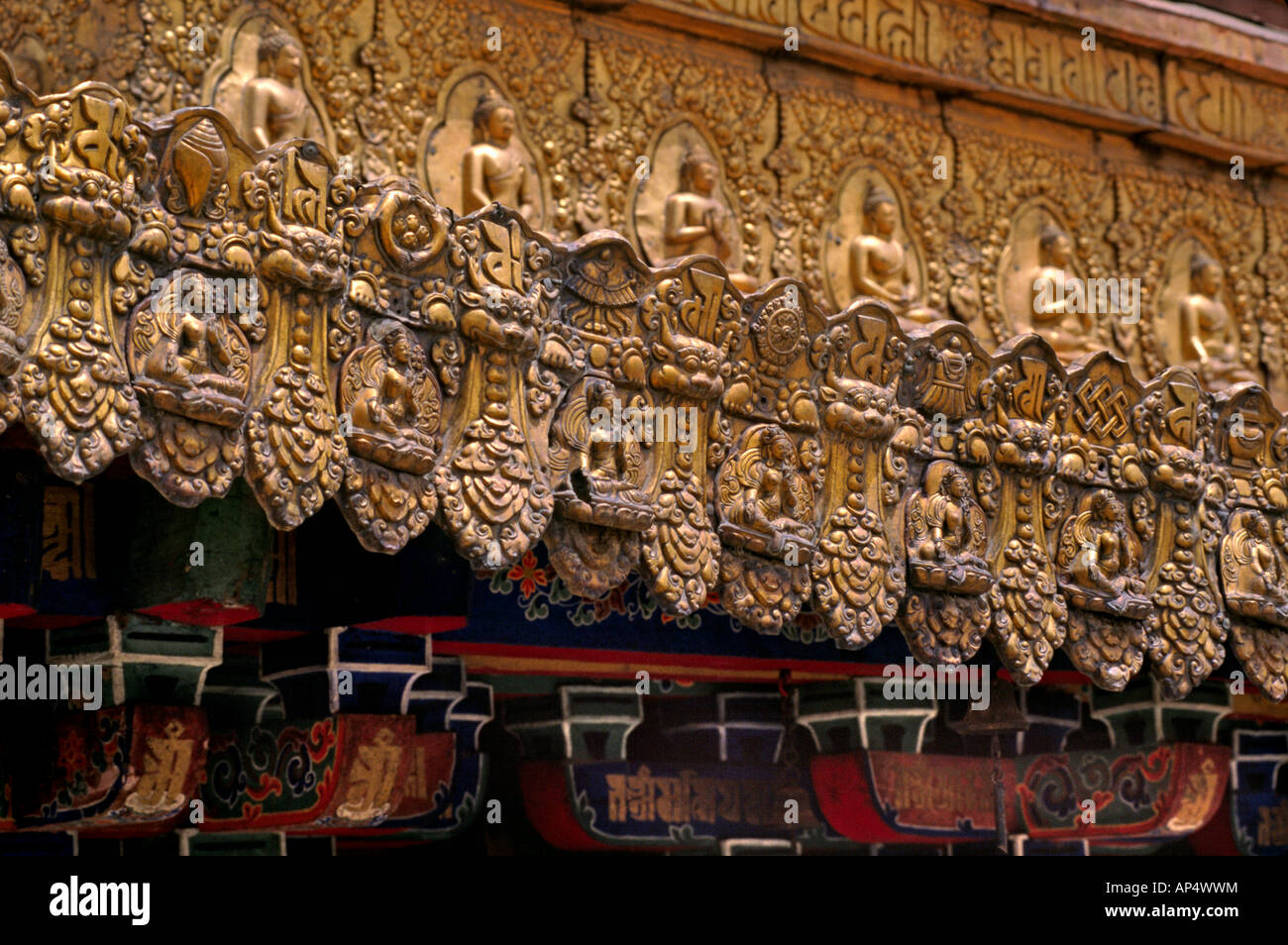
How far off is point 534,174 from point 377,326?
3017mm

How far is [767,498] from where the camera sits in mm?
4691

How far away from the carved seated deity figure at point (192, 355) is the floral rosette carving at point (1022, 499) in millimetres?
2332

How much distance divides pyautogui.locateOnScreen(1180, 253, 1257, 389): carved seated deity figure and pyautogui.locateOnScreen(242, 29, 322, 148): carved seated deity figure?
4.30m

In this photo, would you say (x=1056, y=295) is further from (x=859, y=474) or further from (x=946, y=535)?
(x=859, y=474)

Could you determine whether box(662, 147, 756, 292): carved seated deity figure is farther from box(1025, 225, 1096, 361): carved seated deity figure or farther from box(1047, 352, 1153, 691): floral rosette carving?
box(1047, 352, 1153, 691): floral rosette carving

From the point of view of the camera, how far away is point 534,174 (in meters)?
6.91

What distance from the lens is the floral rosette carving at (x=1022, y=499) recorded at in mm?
5148

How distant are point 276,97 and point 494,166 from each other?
0.85m

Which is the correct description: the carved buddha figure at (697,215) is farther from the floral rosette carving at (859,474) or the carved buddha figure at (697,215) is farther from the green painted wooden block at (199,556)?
the green painted wooden block at (199,556)

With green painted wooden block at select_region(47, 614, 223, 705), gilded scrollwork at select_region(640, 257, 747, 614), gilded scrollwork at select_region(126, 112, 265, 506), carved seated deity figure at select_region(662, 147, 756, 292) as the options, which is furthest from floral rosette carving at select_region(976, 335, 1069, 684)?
gilded scrollwork at select_region(126, 112, 265, 506)

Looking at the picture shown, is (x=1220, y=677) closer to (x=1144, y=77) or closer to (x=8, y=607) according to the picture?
(x=1144, y=77)

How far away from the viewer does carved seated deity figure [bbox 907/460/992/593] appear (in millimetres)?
4973

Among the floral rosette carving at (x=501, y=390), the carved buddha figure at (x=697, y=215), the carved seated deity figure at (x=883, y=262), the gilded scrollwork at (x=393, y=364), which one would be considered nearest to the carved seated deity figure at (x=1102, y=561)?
the floral rosette carving at (x=501, y=390)

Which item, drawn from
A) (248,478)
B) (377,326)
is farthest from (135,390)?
(377,326)
